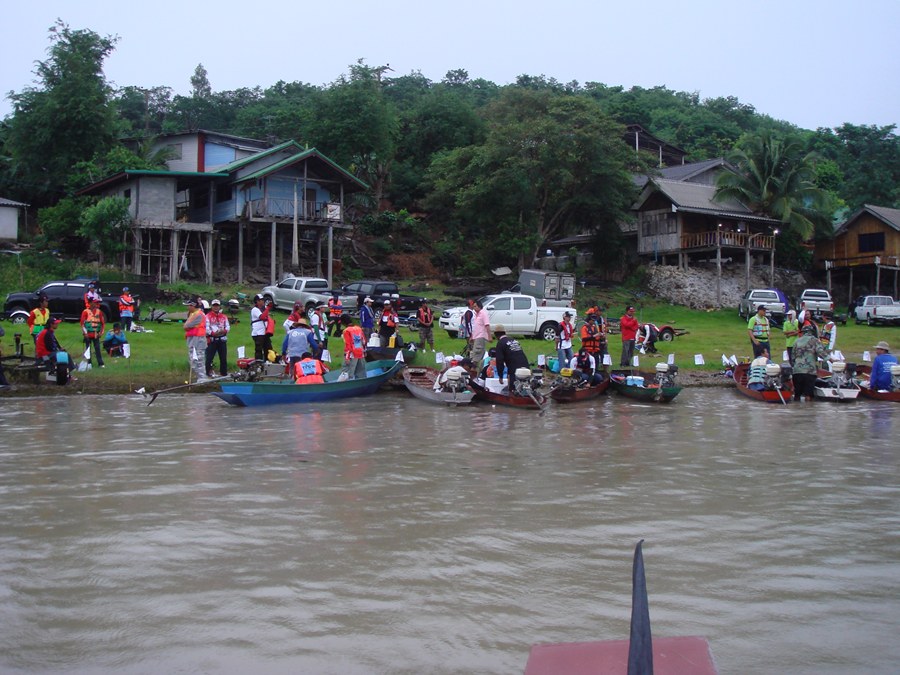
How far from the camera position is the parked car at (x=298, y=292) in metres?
31.9

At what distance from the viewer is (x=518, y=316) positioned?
26.5 meters

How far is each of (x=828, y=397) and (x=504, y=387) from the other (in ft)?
25.0

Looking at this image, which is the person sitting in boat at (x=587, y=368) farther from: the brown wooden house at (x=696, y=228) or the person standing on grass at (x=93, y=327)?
the brown wooden house at (x=696, y=228)

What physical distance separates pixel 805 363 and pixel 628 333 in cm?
435

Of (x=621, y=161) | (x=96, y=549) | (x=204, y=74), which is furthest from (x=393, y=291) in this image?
(x=204, y=74)

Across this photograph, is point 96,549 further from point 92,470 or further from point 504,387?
point 504,387

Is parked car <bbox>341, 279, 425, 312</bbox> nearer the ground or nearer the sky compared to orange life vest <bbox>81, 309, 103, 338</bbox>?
nearer the sky

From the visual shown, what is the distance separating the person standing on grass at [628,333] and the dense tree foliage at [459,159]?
58.8ft

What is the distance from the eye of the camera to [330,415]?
16.8m

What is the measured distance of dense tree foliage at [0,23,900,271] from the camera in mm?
39219

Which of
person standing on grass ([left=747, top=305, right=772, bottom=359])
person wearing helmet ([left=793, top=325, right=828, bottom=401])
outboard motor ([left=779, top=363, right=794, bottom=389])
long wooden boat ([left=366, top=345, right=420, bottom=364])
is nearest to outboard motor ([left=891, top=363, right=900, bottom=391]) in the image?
person wearing helmet ([left=793, top=325, right=828, bottom=401])

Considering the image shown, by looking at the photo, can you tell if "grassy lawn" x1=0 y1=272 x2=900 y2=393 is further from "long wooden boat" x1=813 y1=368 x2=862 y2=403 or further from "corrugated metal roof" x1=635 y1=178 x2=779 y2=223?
"corrugated metal roof" x1=635 y1=178 x2=779 y2=223

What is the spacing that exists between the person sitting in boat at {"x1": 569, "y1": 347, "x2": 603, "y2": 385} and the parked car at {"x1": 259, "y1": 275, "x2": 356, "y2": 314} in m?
13.3

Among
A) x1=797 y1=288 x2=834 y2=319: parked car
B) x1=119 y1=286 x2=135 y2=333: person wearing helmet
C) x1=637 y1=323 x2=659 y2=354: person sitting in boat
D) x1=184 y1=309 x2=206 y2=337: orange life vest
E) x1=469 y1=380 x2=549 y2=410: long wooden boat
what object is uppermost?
x1=797 y1=288 x2=834 y2=319: parked car
